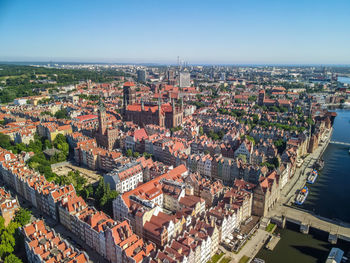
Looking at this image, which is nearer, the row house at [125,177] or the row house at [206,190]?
the row house at [206,190]

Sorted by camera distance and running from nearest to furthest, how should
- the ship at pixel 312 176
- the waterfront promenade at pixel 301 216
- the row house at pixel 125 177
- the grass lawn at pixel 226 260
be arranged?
1. the grass lawn at pixel 226 260
2. the waterfront promenade at pixel 301 216
3. the row house at pixel 125 177
4. the ship at pixel 312 176

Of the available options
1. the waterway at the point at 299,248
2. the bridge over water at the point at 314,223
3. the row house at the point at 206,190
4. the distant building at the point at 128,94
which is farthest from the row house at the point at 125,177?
the distant building at the point at 128,94

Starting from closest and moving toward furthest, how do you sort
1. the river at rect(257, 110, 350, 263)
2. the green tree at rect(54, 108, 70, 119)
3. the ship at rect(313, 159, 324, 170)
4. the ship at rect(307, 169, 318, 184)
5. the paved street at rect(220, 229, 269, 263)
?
the paved street at rect(220, 229, 269, 263) → the river at rect(257, 110, 350, 263) → the ship at rect(307, 169, 318, 184) → the ship at rect(313, 159, 324, 170) → the green tree at rect(54, 108, 70, 119)

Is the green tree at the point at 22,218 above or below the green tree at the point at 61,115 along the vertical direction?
below

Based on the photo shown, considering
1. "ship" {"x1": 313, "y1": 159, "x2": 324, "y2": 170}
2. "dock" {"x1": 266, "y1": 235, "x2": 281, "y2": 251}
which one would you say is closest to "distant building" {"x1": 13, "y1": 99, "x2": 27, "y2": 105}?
"ship" {"x1": 313, "y1": 159, "x2": 324, "y2": 170}

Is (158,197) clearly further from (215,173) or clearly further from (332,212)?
(332,212)

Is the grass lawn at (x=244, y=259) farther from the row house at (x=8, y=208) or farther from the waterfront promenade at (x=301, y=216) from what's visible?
the row house at (x=8, y=208)

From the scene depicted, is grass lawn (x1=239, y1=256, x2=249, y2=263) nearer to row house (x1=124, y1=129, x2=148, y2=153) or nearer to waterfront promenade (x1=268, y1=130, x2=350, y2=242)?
→ waterfront promenade (x1=268, y1=130, x2=350, y2=242)
